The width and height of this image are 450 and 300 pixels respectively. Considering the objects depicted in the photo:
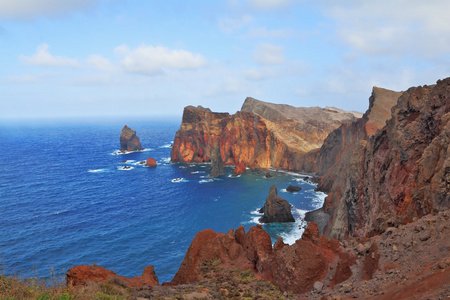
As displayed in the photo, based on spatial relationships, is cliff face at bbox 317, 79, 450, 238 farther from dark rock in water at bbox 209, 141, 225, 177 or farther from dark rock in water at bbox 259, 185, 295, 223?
dark rock in water at bbox 209, 141, 225, 177

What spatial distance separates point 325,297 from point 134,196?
84147 mm

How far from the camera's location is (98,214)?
Answer: 77.6 metres

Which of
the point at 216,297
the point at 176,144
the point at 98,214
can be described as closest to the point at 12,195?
the point at 98,214

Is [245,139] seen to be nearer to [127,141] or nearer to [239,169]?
[239,169]

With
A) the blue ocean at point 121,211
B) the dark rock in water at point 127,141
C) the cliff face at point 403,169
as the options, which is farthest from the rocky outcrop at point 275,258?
the dark rock in water at point 127,141

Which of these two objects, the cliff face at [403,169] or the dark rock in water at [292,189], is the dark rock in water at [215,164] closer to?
the dark rock in water at [292,189]

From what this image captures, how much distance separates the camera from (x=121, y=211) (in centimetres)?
7994

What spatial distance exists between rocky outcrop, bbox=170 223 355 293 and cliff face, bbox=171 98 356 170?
10515 centimetres

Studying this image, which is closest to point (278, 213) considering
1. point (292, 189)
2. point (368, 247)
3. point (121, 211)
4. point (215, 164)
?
point (292, 189)

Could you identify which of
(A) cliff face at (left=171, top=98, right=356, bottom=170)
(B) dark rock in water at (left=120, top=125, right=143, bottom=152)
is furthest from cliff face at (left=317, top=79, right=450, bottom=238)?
(B) dark rock in water at (left=120, top=125, right=143, bottom=152)

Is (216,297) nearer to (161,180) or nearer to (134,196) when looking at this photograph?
(134,196)

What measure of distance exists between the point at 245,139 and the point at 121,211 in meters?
75.5

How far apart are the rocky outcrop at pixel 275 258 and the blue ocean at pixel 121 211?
42.1 ft

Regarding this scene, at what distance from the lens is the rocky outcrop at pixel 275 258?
21.5m
